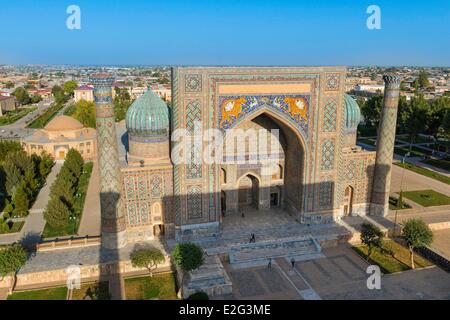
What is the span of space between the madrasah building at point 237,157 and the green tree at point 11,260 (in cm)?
263

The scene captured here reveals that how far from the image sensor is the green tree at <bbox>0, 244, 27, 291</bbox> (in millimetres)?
10648

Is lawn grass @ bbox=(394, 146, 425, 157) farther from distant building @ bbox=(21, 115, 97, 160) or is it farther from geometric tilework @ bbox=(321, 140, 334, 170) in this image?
distant building @ bbox=(21, 115, 97, 160)

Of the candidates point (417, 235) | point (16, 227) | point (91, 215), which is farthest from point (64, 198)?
point (417, 235)

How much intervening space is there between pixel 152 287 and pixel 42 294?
3043 mm

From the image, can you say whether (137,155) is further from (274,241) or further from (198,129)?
(274,241)

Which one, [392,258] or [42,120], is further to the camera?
[42,120]

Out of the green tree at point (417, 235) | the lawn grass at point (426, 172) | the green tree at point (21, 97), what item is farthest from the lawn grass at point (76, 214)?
the green tree at point (21, 97)

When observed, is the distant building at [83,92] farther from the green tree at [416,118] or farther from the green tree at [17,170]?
the green tree at [416,118]

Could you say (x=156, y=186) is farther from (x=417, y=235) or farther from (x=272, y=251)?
(x=417, y=235)

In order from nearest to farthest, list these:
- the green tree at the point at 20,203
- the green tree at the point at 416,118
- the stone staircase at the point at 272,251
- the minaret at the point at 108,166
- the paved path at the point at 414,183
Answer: the minaret at the point at 108,166
the stone staircase at the point at 272,251
the green tree at the point at 20,203
the paved path at the point at 414,183
the green tree at the point at 416,118

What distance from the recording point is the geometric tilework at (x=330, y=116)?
1390 centimetres

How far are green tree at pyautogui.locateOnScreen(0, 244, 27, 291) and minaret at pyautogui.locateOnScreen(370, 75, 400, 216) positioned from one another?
504 inches

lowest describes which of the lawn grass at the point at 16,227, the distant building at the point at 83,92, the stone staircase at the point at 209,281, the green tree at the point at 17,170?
the stone staircase at the point at 209,281

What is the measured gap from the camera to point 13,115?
47.3 m
